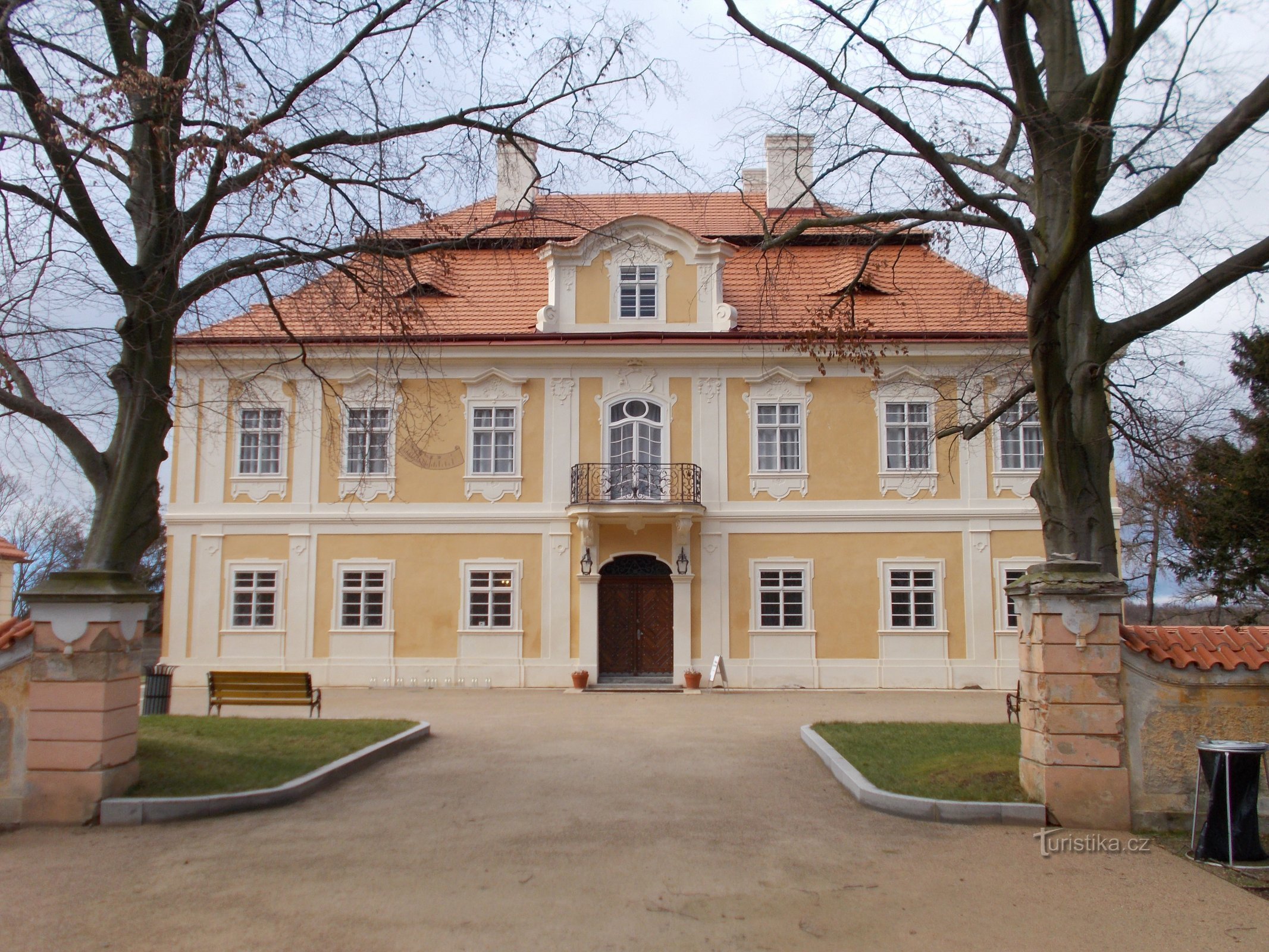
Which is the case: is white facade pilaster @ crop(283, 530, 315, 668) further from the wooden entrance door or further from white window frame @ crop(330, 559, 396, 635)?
the wooden entrance door

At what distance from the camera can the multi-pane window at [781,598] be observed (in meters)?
21.5

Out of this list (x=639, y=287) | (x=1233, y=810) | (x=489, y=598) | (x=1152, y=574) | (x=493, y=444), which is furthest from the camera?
(x=1152, y=574)

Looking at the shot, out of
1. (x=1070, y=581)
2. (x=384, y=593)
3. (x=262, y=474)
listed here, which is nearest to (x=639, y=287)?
(x=384, y=593)

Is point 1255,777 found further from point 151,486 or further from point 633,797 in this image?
point 151,486

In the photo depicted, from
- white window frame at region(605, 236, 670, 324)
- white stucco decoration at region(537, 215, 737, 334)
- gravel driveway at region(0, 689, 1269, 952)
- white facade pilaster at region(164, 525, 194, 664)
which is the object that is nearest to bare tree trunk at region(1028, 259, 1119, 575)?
gravel driveway at region(0, 689, 1269, 952)

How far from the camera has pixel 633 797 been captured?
912 cm

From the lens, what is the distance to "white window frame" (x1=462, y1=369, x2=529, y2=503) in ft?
72.1

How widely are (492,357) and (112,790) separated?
1488 cm

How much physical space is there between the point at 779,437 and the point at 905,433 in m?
2.68

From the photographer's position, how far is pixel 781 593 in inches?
848

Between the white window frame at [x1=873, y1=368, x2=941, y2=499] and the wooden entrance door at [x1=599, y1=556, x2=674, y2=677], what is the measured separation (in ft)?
16.7

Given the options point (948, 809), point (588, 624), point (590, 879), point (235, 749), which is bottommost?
point (590, 879)

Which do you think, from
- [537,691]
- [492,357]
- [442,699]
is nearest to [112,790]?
[442,699]

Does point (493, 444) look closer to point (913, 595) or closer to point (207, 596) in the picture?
point (207, 596)
